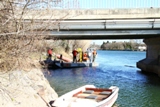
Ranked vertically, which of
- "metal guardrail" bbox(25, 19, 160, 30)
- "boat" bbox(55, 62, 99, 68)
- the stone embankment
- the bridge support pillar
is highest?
"metal guardrail" bbox(25, 19, 160, 30)

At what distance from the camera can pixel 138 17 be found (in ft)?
65.9

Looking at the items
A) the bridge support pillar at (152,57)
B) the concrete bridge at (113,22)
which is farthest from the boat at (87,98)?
the bridge support pillar at (152,57)

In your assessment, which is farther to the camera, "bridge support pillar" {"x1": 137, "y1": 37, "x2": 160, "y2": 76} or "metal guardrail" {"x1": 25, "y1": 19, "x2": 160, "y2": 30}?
"bridge support pillar" {"x1": 137, "y1": 37, "x2": 160, "y2": 76}

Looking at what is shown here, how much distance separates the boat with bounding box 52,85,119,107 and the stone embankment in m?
0.65

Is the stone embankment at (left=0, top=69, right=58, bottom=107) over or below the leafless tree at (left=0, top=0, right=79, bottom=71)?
below

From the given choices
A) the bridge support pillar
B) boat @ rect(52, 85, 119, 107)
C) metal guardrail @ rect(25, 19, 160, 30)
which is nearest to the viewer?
boat @ rect(52, 85, 119, 107)

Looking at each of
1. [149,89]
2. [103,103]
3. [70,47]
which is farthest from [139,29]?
[70,47]

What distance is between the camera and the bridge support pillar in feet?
84.7

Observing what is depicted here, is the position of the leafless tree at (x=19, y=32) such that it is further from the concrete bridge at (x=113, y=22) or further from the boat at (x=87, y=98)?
the concrete bridge at (x=113, y=22)

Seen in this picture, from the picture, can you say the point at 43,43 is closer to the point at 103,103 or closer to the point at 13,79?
the point at 13,79

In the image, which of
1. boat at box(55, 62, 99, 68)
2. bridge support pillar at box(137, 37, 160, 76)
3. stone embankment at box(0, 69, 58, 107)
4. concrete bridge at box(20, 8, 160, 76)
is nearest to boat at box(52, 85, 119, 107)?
stone embankment at box(0, 69, 58, 107)

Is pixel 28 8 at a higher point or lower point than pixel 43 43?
higher

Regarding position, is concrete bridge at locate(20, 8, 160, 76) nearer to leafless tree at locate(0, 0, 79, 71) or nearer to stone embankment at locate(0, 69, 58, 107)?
stone embankment at locate(0, 69, 58, 107)

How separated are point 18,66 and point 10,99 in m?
2.17
